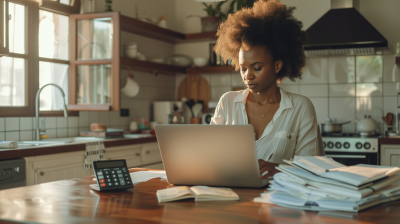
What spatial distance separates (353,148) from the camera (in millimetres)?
3410

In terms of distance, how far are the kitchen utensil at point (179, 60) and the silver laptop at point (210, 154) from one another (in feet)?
10.2

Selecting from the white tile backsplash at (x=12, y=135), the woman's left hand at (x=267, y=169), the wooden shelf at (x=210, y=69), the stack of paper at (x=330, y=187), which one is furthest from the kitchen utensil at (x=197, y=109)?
the stack of paper at (x=330, y=187)

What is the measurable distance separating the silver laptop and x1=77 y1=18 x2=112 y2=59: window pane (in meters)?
2.11

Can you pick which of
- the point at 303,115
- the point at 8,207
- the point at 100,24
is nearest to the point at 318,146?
the point at 303,115

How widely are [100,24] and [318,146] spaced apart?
2172 mm

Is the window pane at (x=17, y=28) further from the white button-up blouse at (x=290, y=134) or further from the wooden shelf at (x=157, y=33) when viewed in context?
the white button-up blouse at (x=290, y=134)

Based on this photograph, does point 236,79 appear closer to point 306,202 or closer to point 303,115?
point 303,115

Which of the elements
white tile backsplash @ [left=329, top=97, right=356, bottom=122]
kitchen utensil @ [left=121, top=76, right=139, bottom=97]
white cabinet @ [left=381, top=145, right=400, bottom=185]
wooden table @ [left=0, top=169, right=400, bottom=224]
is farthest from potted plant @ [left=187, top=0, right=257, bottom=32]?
wooden table @ [left=0, top=169, right=400, bottom=224]

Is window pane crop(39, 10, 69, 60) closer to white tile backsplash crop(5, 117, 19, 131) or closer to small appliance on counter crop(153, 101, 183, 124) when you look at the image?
white tile backsplash crop(5, 117, 19, 131)

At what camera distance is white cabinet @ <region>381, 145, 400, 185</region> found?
10.7 ft

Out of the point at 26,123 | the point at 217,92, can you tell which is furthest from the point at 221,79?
the point at 26,123

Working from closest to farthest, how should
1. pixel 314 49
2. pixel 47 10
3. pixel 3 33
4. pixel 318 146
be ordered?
pixel 318 146 → pixel 3 33 → pixel 47 10 → pixel 314 49

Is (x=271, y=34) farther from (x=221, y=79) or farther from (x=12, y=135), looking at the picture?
(x=221, y=79)

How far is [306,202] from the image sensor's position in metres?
1.05
